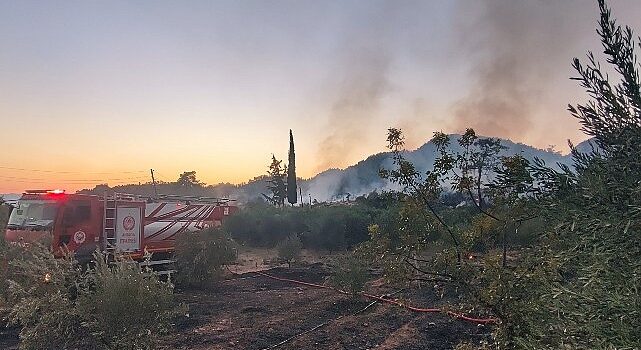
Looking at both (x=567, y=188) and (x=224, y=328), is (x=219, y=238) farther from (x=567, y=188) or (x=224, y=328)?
(x=567, y=188)

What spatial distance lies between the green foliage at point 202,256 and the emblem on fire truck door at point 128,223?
211 cm

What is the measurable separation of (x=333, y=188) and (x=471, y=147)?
142m

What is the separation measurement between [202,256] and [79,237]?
15.1 ft

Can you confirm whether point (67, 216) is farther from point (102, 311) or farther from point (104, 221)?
point (102, 311)

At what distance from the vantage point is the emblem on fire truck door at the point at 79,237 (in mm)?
15102

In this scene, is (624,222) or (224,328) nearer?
(624,222)

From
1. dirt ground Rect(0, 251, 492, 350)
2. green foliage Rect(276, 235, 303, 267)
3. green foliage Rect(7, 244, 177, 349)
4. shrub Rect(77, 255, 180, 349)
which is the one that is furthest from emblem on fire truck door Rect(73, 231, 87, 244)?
green foliage Rect(276, 235, 303, 267)

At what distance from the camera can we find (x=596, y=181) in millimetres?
2314

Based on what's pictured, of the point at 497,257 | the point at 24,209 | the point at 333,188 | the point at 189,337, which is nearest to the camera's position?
the point at 497,257

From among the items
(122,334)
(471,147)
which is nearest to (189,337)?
(122,334)

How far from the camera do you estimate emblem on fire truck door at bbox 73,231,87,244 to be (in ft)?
49.5

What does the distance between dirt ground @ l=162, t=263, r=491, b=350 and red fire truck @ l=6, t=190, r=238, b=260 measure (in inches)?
128

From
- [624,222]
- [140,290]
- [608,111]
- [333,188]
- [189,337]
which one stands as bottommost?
[189,337]

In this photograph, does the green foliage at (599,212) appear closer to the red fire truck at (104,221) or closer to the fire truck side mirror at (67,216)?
the red fire truck at (104,221)
